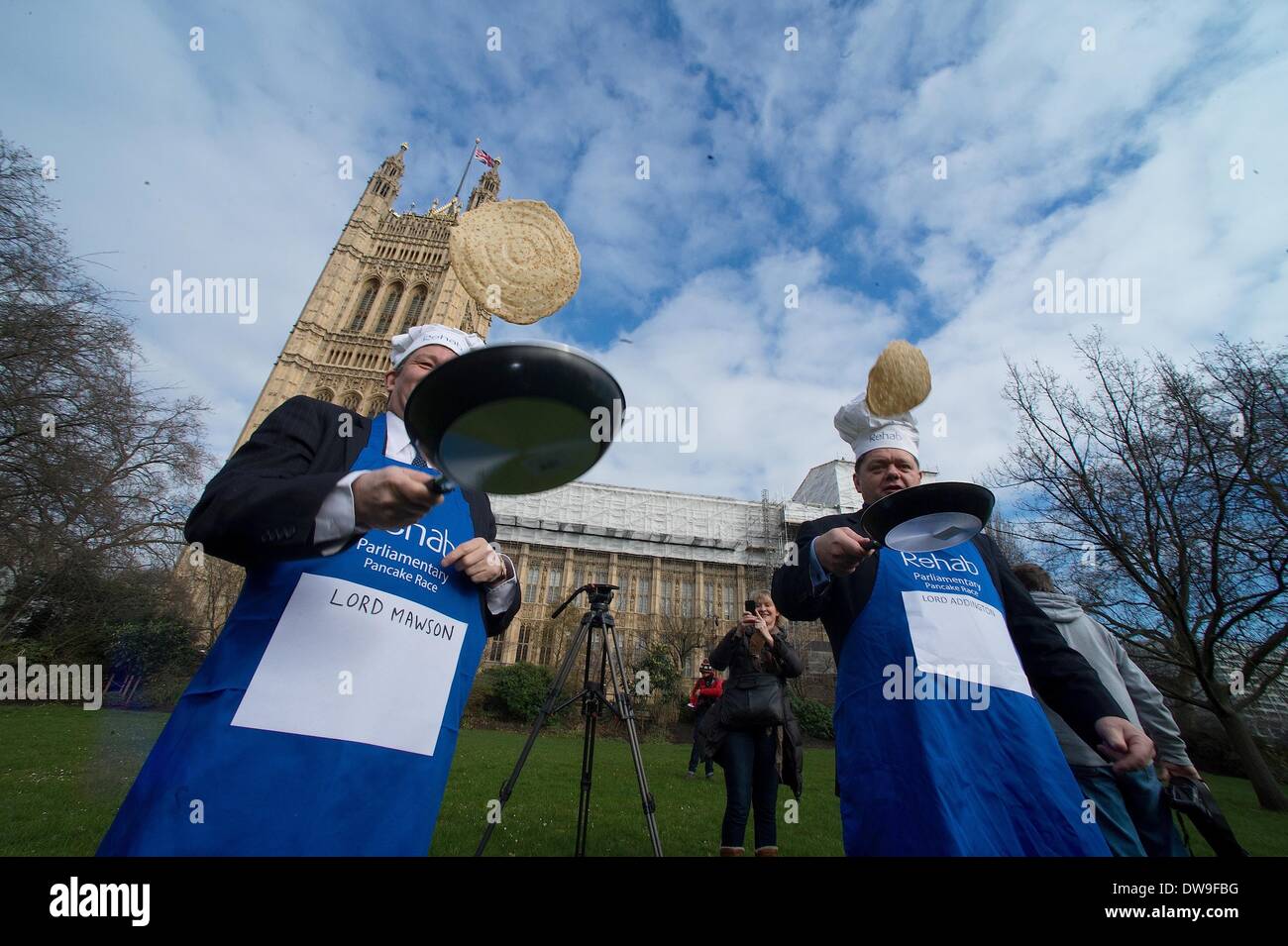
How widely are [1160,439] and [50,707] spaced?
3562 centimetres

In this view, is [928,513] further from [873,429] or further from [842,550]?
[873,429]

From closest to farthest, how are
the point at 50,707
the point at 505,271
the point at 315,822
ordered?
the point at 315,822 < the point at 505,271 < the point at 50,707

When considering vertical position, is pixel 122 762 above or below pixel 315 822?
below

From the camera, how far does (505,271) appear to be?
284 centimetres

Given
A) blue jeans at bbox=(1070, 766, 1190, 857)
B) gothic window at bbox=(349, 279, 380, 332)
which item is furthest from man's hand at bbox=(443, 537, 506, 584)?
gothic window at bbox=(349, 279, 380, 332)

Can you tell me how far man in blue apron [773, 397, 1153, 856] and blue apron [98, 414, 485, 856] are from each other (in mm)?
1419

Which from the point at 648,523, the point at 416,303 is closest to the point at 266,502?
the point at 648,523

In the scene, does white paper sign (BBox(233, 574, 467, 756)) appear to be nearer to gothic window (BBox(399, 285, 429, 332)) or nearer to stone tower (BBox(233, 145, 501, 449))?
stone tower (BBox(233, 145, 501, 449))

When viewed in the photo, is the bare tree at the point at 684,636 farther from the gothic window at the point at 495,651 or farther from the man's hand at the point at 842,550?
the man's hand at the point at 842,550

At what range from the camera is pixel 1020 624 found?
Answer: 2.57 metres

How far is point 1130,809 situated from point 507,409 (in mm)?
5366
